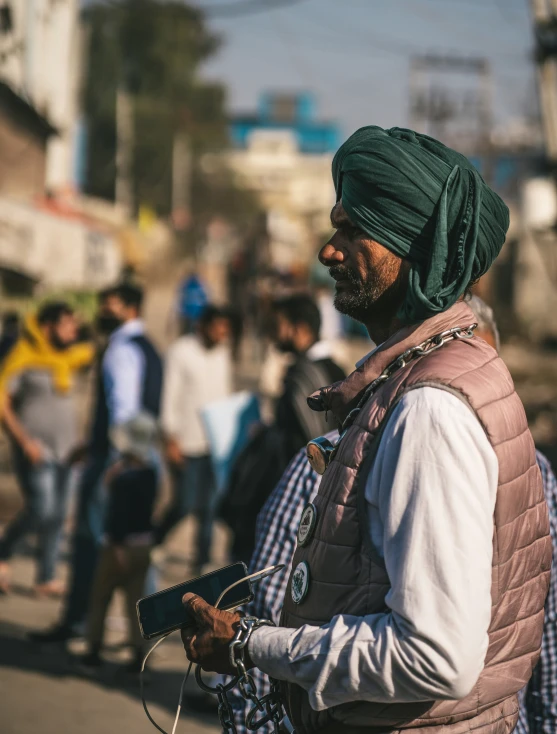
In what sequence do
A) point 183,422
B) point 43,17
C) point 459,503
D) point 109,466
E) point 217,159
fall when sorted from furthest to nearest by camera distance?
point 217,159 → point 43,17 → point 183,422 → point 109,466 → point 459,503

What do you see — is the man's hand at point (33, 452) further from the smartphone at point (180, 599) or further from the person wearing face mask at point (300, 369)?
the smartphone at point (180, 599)

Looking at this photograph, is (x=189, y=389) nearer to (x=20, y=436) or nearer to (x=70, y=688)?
(x=20, y=436)

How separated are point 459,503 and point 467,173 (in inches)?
24.1

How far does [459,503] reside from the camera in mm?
1646

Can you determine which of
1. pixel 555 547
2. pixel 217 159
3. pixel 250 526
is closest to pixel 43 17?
pixel 250 526

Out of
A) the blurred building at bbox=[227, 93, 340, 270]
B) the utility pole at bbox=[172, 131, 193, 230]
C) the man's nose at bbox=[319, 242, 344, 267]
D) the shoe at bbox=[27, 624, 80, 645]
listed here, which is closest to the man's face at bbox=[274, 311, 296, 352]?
the shoe at bbox=[27, 624, 80, 645]

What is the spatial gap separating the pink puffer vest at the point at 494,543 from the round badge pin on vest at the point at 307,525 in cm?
1

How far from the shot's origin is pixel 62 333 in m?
7.02

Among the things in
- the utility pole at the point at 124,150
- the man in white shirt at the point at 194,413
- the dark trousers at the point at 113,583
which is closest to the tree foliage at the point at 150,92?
the utility pole at the point at 124,150

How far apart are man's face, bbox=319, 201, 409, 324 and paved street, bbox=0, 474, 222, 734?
3.51 metres

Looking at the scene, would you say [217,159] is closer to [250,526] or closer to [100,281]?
[100,281]

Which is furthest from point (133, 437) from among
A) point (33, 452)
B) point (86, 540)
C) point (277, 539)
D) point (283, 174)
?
point (283, 174)

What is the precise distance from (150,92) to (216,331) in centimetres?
5305

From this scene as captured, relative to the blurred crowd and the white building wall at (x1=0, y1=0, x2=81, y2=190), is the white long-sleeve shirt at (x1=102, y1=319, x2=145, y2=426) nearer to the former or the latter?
the blurred crowd
